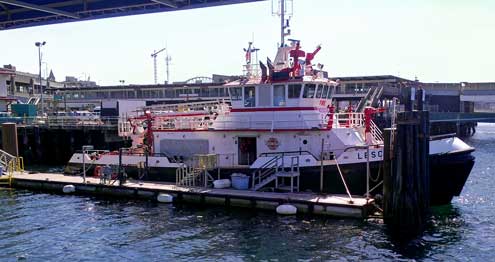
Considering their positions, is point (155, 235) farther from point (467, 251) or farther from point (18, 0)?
point (467, 251)

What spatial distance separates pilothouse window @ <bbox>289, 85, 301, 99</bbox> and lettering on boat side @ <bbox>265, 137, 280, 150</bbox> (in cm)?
225

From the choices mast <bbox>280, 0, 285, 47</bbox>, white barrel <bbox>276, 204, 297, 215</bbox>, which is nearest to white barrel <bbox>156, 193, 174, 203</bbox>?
white barrel <bbox>276, 204, 297, 215</bbox>

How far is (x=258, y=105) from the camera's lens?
23562mm

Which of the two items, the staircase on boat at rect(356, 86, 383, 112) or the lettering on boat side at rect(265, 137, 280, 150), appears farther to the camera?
the staircase on boat at rect(356, 86, 383, 112)

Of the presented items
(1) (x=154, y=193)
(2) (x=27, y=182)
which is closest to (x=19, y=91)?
(2) (x=27, y=182)

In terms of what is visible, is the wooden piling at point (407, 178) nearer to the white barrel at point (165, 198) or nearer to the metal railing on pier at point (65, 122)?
the white barrel at point (165, 198)

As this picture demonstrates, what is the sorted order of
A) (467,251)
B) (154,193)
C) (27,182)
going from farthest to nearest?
(27,182), (154,193), (467,251)

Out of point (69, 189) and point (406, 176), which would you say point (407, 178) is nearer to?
point (406, 176)

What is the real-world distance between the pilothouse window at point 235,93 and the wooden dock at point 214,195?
478 cm

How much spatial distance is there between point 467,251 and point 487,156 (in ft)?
122

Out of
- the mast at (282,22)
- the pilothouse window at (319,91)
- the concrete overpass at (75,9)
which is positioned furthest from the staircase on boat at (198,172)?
the concrete overpass at (75,9)

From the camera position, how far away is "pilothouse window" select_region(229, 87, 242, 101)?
24047 millimetres

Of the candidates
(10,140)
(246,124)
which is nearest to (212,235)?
(246,124)

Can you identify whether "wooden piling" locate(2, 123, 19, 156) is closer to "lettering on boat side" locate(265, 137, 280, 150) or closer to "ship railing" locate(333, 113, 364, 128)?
"lettering on boat side" locate(265, 137, 280, 150)
